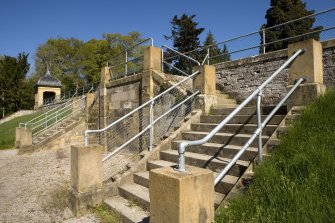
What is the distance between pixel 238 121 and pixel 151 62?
15.8 feet

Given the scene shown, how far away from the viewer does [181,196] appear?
100 inches

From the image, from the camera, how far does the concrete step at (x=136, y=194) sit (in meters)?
4.38

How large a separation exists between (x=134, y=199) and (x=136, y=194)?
0.09 meters

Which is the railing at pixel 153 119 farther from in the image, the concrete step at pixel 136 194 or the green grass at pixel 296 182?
the green grass at pixel 296 182

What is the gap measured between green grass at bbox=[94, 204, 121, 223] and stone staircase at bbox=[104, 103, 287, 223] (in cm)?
8

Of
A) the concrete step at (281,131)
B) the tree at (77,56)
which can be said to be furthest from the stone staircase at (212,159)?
the tree at (77,56)

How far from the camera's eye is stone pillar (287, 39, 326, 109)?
4.53 metres

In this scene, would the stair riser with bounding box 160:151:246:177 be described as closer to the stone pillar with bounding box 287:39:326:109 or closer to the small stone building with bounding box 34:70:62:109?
the stone pillar with bounding box 287:39:326:109

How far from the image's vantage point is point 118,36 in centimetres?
4244

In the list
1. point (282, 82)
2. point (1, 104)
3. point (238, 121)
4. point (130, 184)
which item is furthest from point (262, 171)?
point (1, 104)

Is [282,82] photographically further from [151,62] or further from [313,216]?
[313,216]

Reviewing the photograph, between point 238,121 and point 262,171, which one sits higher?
point 238,121

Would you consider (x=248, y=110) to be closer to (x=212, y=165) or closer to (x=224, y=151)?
(x=224, y=151)

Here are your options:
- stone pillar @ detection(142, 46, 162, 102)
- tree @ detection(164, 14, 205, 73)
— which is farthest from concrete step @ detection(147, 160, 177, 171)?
tree @ detection(164, 14, 205, 73)
